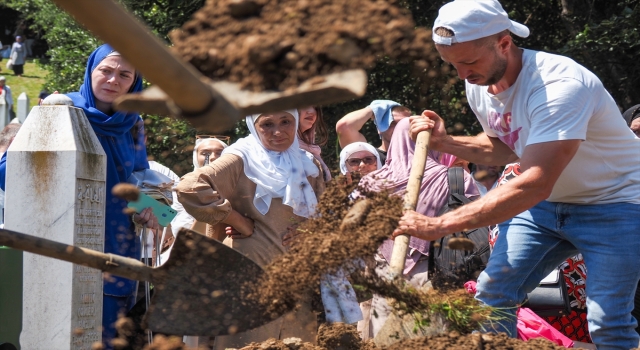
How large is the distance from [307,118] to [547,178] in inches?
90.2

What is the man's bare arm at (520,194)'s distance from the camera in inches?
148

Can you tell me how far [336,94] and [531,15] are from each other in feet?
32.3

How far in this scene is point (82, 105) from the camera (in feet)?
17.4

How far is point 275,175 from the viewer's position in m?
4.98

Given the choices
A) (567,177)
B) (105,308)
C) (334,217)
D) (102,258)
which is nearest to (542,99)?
(567,177)

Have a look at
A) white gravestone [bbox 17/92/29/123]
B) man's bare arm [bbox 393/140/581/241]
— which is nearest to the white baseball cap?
man's bare arm [bbox 393/140/581/241]

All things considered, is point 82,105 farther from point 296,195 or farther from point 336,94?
point 336,94

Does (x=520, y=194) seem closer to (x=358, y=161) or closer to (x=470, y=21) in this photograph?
(x=470, y=21)

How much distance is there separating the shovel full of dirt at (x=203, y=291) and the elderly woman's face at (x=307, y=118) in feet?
6.71

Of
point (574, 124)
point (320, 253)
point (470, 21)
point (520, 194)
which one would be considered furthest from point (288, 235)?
point (574, 124)

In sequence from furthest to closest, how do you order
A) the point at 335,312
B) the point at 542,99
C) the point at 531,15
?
the point at 531,15
the point at 335,312
the point at 542,99

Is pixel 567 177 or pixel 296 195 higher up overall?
pixel 567 177

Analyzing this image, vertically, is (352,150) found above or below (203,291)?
above

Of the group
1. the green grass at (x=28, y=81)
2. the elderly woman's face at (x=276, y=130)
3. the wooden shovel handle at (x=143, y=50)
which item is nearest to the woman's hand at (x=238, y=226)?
the elderly woman's face at (x=276, y=130)
